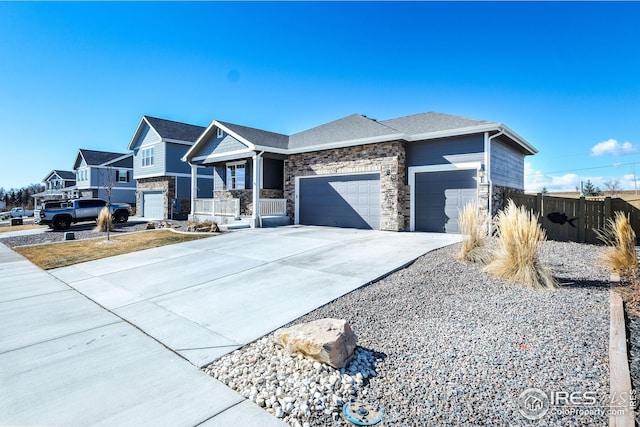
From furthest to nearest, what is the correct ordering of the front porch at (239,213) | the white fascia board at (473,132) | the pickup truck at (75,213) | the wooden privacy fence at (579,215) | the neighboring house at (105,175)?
the neighboring house at (105,175) → the pickup truck at (75,213) → the front porch at (239,213) → the white fascia board at (473,132) → the wooden privacy fence at (579,215)

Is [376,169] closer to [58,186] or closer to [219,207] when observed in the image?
[219,207]

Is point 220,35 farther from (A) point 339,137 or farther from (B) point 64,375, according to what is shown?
(B) point 64,375

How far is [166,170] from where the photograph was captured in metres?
22.8

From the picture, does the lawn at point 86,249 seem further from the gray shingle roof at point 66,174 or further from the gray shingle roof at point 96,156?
the gray shingle roof at point 66,174

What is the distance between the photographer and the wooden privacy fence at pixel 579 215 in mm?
9156

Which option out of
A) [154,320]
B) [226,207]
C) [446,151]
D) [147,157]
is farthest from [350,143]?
[147,157]

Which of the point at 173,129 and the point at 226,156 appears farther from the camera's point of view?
the point at 173,129

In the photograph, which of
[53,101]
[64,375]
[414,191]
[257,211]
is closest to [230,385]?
[64,375]

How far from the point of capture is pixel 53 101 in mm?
17141

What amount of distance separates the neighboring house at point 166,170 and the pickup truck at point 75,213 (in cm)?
331

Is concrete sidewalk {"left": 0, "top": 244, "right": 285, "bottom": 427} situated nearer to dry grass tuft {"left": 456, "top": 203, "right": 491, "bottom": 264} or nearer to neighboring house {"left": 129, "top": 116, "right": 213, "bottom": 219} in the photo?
dry grass tuft {"left": 456, "top": 203, "right": 491, "bottom": 264}

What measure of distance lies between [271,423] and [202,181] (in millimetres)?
23029

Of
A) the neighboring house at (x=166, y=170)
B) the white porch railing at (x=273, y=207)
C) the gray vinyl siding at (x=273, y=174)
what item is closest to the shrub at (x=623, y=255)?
the white porch railing at (x=273, y=207)

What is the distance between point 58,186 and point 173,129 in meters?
36.3
